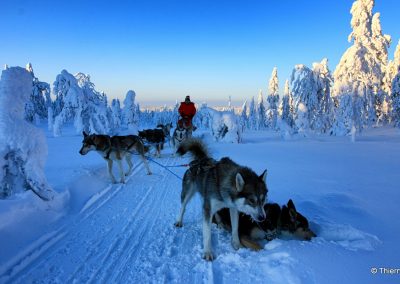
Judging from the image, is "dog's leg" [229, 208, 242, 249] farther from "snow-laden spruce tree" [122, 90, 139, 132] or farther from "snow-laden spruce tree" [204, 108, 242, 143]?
"snow-laden spruce tree" [122, 90, 139, 132]

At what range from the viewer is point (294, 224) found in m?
3.90

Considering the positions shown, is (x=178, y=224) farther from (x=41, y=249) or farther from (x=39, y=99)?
(x=39, y=99)

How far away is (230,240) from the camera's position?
13.6ft

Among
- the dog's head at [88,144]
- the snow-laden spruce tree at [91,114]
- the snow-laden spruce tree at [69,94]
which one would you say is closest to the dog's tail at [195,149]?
the dog's head at [88,144]

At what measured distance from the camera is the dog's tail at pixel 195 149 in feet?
16.7

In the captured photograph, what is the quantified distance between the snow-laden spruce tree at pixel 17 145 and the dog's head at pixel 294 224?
4.40 meters

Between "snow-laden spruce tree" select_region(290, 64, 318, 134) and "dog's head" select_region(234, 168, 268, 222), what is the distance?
2605cm

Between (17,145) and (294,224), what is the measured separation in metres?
4.96

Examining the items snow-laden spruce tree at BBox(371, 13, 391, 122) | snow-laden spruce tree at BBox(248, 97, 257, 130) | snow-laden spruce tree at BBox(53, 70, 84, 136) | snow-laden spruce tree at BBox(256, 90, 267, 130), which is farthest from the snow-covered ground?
snow-laden spruce tree at BBox(248, 97, 257, 130)

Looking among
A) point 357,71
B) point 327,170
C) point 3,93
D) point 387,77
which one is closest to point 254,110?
point 387,77

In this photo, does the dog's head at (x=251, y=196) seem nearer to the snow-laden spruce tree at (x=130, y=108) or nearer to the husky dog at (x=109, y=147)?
the husky dog at (x=109, y=147)

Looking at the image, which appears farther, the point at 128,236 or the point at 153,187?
the point at 153,187

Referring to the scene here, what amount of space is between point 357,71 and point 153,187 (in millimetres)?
24156

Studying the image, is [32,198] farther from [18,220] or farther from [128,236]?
[128,236]
